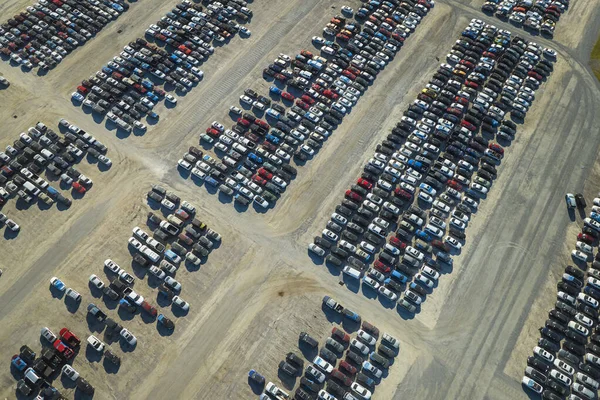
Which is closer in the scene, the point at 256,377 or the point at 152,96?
the point at 256,377

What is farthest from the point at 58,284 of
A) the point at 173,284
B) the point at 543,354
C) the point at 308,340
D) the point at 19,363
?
the point at 543,354

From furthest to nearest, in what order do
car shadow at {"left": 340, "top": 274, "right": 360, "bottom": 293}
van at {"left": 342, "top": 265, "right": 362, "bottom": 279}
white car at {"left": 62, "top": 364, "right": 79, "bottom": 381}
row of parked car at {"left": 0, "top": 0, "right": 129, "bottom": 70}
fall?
row of parked car at {"left": 0, "top": 0, "right": 129, "bottom": 70}, van at {"left": 342, "top": 265, "right": 362, "bottom": 279}, car shadow at {"left": 340, "top": 274, "right": 360, "bottom": 293}, white car at {"left": 62, "top": 364, "right": 79, "bottom": 381}

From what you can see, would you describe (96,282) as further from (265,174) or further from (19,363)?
(265,174)

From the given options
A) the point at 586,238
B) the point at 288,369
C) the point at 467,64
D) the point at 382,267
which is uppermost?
the point at 467,64

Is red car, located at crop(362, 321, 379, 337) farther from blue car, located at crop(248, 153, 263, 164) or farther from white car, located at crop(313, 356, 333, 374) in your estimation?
blue car, located at crop(248, 153, 263, 164)

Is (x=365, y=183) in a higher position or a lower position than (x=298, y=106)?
lower

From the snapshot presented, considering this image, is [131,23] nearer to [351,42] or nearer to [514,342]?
[351,42]

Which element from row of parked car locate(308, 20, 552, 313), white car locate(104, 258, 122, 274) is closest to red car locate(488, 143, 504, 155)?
row of parked car locate(308, 20, 552, 313)

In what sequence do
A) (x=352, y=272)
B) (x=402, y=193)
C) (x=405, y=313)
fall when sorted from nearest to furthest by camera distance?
(x=405, y=313) → (x=352, y=272) → (x=402, y=193)
